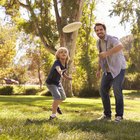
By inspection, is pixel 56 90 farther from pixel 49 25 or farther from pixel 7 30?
pixel 7 30

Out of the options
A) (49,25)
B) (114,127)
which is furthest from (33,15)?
(114,127)

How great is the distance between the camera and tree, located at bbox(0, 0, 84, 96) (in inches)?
928

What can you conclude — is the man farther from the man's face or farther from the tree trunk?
the tree trunk

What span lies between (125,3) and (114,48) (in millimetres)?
19986

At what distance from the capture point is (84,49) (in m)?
30.0

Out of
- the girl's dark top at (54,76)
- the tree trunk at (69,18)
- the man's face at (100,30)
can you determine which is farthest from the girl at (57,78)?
the tree trunk at (69,18)

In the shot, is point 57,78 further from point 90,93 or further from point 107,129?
point 90,93

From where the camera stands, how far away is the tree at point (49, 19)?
928 inches

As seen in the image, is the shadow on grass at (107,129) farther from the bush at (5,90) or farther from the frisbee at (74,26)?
the bush at (5,90)

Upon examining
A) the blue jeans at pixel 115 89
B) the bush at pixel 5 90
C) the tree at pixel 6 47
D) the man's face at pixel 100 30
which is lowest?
the bush at pixel 5 90

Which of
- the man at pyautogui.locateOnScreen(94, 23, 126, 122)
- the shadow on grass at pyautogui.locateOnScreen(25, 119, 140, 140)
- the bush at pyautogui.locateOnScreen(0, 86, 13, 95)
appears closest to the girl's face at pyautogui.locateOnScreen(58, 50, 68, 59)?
the man at pyautogui.locateOnScreen(94, 23, 126, 122)

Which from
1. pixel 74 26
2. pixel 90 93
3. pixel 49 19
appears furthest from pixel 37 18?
pixel 74 26

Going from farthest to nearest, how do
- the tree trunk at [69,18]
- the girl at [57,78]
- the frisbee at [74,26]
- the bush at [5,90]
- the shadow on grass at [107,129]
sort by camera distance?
the bush at [5,90]
the tree trunk at [69,18]
the frisbee at [74,26]
the girl at [57,78]
the shadow on grass at [107,129]

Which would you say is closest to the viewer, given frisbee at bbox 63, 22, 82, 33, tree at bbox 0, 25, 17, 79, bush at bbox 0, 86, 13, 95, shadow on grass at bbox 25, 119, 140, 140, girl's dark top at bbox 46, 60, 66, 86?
shadow on grass at bbox 25, 119, 140, 140
